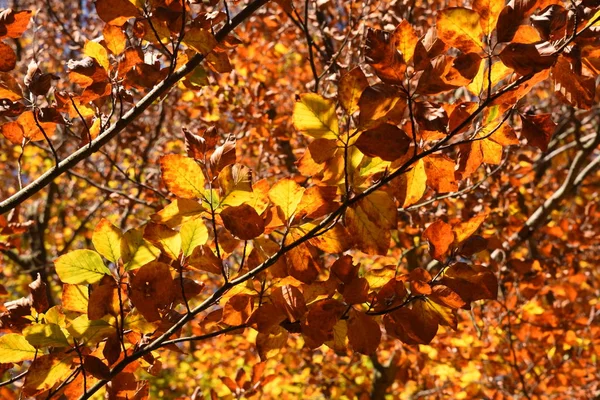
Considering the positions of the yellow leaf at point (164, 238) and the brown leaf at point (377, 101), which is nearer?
the brown leaf at point (377, 101)

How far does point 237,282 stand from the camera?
93 centimetres

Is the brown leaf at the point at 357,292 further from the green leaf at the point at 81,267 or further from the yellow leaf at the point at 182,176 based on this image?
the green leaf at the point at 81,267

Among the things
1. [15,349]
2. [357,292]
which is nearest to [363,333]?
[357,292]

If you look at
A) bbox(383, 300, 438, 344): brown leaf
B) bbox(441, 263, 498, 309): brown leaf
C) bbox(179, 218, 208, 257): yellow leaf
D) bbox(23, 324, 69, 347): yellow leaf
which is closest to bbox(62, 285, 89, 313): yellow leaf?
bbox(23, 324, 69, 347): yellow leaf

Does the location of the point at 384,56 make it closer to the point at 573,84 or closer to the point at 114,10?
the point at 573,84

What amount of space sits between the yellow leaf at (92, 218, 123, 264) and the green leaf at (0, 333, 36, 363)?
28 cm

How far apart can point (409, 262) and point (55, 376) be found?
316cm

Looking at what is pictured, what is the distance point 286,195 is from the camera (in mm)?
873

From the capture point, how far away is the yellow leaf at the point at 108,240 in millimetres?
897

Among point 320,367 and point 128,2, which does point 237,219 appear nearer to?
point 128,2

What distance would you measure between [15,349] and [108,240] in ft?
1.05

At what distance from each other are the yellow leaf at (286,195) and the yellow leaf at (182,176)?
0.13 m

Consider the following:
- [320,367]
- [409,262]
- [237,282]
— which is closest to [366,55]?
[237,282]

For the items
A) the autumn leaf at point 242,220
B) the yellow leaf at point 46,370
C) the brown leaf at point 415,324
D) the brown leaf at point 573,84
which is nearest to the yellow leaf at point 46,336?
the yellow leaf at point 46,370
